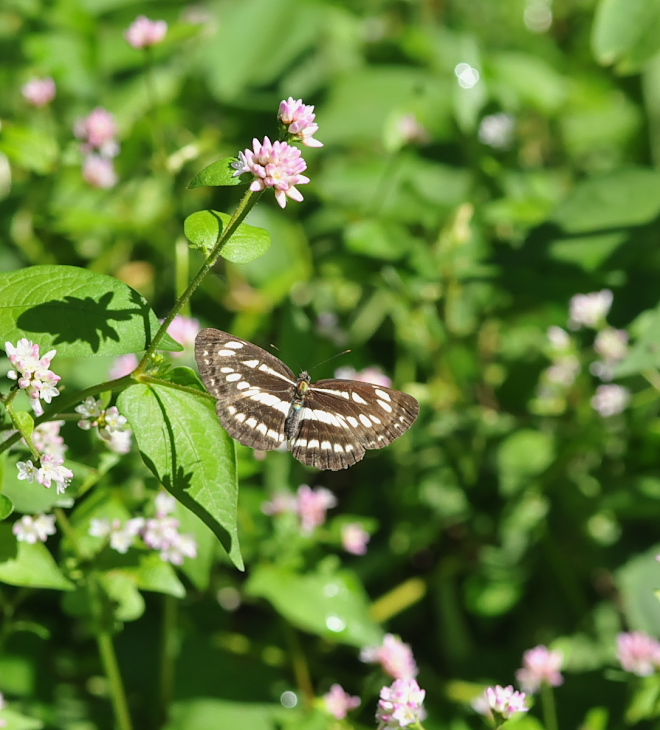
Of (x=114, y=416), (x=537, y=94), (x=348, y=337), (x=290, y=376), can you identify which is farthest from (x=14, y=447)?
(x=537, y=94)

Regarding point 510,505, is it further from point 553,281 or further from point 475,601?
point 553,281

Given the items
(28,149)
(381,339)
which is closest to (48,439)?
(28,149)

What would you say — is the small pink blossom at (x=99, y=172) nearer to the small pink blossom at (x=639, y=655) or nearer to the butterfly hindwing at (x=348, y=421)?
the butterfly hindwing at (x=348, y=421)

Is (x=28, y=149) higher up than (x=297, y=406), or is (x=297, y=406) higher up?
(x=28, y=149)

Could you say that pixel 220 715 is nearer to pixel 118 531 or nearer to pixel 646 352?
pixel 118 531

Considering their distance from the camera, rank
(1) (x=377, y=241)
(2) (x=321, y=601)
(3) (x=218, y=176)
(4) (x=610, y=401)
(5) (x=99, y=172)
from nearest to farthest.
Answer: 1. (3) (x=218, y=176)
2. (2) (x=321, y=601)
3. (4) (x=610, y=401)
4. (1) (x=377, y=241)
5. (5) (x=99, y=172)
